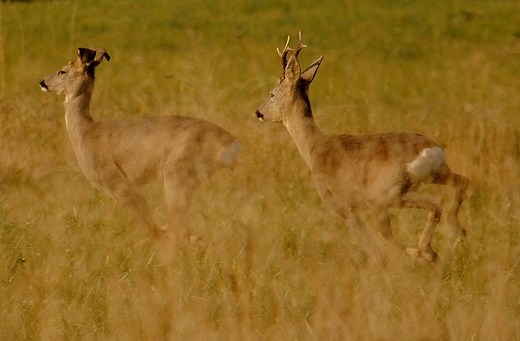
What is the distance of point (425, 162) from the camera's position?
567cm

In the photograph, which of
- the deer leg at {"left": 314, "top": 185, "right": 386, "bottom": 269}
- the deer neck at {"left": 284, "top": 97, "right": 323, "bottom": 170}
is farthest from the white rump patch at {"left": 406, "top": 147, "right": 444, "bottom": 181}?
the deer neck at {"left": 284, "top": 97, "right": 323, "bottom": 170}

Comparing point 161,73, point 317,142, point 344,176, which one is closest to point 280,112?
point 317,142

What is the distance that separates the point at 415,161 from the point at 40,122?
3840 millimetres

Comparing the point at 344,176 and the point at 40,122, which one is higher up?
the point at 344,176

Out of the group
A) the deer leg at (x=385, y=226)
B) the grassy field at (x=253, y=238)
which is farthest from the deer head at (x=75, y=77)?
the deer leg at (x=385, y=226)

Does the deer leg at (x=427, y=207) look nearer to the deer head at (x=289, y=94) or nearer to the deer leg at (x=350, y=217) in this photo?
the deer leg at (x=350, y=217)

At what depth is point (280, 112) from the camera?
6758mm

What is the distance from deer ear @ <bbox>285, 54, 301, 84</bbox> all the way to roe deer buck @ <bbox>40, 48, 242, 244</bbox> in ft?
1.90

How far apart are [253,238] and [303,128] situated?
3.58ft

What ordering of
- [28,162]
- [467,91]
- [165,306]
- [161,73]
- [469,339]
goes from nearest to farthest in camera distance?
[469,339] < [165,306] < [28,162] < [467,91] < [161,73]

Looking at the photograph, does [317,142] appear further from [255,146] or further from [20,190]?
[20,190]

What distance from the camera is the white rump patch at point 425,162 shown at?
223 inches

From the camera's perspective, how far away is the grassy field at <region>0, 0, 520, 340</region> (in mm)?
4594

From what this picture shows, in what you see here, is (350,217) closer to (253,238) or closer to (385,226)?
(385,226)
